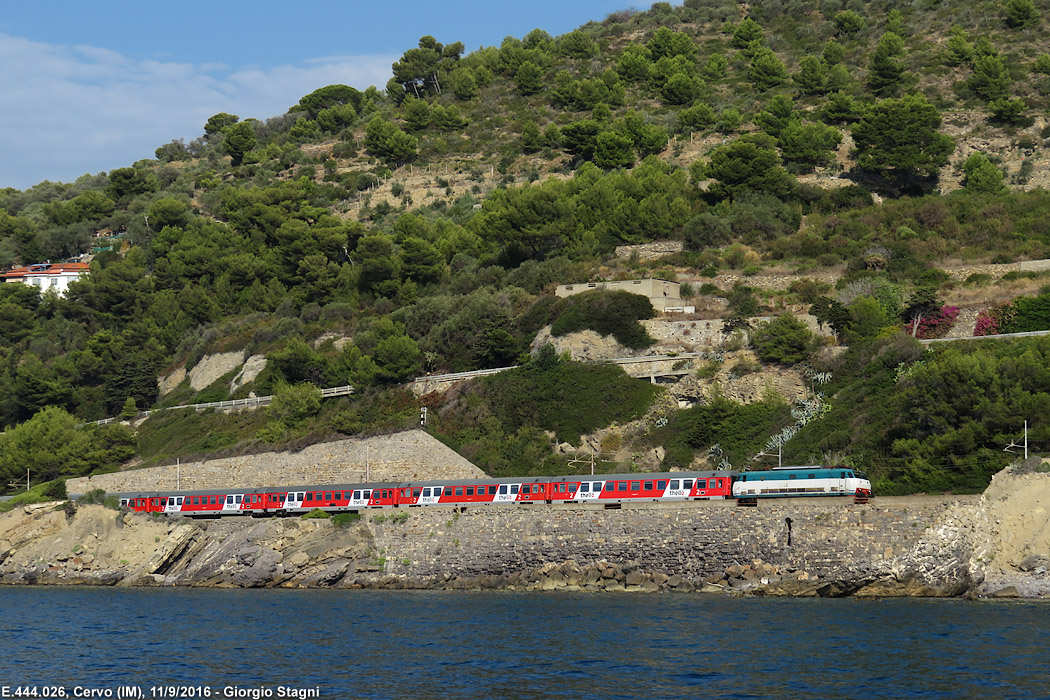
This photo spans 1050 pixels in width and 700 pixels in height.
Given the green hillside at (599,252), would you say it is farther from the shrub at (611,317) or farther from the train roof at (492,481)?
the train roof at (492,481)

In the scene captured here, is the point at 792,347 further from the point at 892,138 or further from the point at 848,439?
the point at 892,138

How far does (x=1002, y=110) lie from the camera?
9319 centimetres

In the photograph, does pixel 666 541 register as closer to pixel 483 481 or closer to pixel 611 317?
pixel 483 481

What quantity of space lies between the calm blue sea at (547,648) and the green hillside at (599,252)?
1313 cm

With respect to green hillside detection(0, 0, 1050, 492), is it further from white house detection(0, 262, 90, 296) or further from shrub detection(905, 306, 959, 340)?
white house detection(0, 262, 90, 296)

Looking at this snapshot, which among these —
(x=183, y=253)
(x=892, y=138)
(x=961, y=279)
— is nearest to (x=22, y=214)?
(x=183, y=253)

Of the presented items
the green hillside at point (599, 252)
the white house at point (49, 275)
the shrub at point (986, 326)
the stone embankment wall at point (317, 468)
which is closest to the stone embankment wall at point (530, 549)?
the green hillside at point (599, 252)

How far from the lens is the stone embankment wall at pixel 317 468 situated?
2410 inches

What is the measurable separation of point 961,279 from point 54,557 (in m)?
49.7

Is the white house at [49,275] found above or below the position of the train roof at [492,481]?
above

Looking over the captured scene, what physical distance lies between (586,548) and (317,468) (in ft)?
76.5

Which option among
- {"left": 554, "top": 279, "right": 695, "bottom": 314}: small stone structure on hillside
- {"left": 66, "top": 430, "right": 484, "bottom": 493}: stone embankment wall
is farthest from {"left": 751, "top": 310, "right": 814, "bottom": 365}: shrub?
{"left": 66, "top": 430, "right": 484, "bottom": 493}: stone embankment wall

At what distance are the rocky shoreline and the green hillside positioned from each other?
4602 millimetres

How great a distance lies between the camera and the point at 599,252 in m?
78.8
